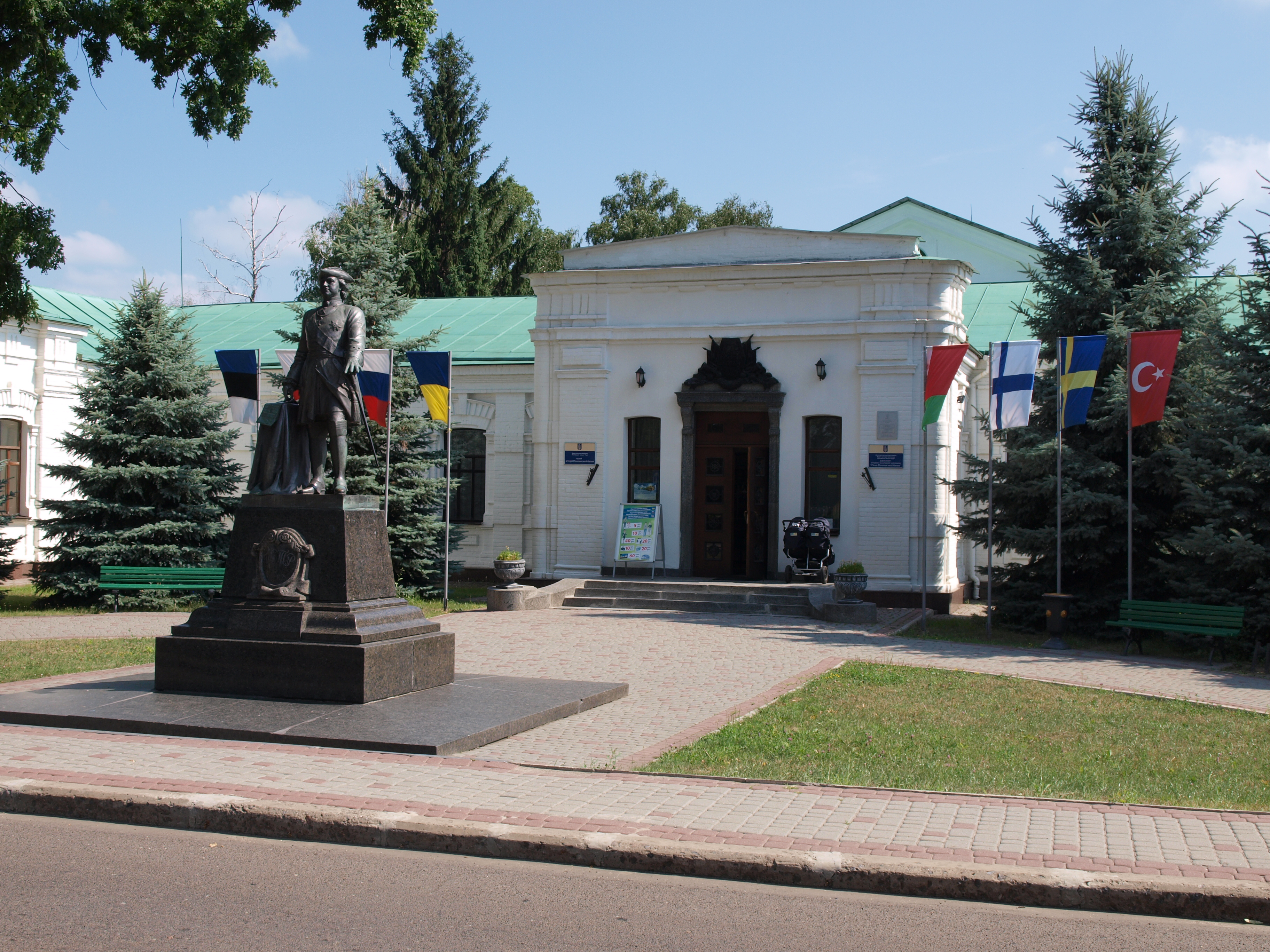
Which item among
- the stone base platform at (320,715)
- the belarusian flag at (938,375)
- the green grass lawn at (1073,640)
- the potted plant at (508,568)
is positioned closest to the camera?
the stone base platform at (320,715)

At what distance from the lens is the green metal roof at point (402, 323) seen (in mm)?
24703

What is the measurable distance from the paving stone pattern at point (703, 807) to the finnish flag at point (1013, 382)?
33.9 ft

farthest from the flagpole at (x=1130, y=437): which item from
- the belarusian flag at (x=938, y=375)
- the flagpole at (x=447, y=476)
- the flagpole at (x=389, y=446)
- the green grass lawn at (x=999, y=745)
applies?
the flagpole at (x=447, y=476)

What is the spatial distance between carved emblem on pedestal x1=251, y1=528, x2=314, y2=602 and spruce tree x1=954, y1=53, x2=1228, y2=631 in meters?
11.2

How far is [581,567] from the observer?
20594mm

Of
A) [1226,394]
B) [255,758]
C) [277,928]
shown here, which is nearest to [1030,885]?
[277,928]

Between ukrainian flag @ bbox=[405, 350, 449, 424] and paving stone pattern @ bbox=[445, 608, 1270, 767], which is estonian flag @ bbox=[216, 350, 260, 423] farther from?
paving stone pattern @ bbox=[445, 608, 1270, 767]

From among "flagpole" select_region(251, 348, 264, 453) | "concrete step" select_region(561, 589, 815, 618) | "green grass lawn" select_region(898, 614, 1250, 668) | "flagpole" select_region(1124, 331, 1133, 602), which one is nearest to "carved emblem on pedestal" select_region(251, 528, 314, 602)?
"flagpole" select_region(251, 348, 264, 453)

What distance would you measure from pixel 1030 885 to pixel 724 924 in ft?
4.63

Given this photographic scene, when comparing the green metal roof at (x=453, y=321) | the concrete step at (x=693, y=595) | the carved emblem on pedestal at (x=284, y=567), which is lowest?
the concrete step at (x=693, y=595)

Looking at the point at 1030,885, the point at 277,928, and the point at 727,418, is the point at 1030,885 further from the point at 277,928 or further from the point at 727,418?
the point at 727,418

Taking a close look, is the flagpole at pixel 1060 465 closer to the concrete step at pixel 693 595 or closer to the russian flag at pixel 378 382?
the concrete step at pixel 693 595

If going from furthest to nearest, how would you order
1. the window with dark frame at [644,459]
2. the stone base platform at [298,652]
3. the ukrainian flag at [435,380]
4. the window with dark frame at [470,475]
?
the window with dark frame at [470,475] < the window with dark frame at [644,459] < the ukrainian flag at [435,380] < the stone base platform at [298,652]

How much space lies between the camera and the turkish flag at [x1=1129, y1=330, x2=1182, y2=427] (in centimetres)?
1484
